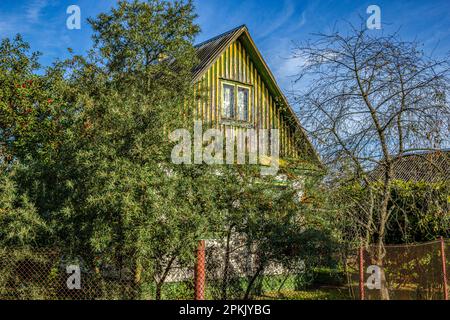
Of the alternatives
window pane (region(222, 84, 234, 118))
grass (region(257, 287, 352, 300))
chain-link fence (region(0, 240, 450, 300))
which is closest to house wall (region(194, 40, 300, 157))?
window pane (region(222, 84, 234, 118))

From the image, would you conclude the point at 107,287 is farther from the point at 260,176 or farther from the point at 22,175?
the point at 260,176

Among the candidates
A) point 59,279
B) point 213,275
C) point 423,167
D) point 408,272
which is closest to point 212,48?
point 213,275

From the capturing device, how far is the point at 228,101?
13359mm

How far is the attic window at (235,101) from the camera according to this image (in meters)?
13.1

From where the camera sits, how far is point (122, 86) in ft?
28.6

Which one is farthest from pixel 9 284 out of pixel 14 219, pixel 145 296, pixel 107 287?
pixel 145 296

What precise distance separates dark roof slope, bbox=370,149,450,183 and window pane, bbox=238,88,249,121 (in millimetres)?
6382

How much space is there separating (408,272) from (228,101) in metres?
7.18

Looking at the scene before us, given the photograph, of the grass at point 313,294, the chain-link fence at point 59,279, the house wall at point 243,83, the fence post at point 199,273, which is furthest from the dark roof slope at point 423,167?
the house wall at point 243,83

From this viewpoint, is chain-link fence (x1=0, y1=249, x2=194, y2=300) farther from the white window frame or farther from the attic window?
the attic window

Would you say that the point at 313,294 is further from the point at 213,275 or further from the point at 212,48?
the point at 212,48
